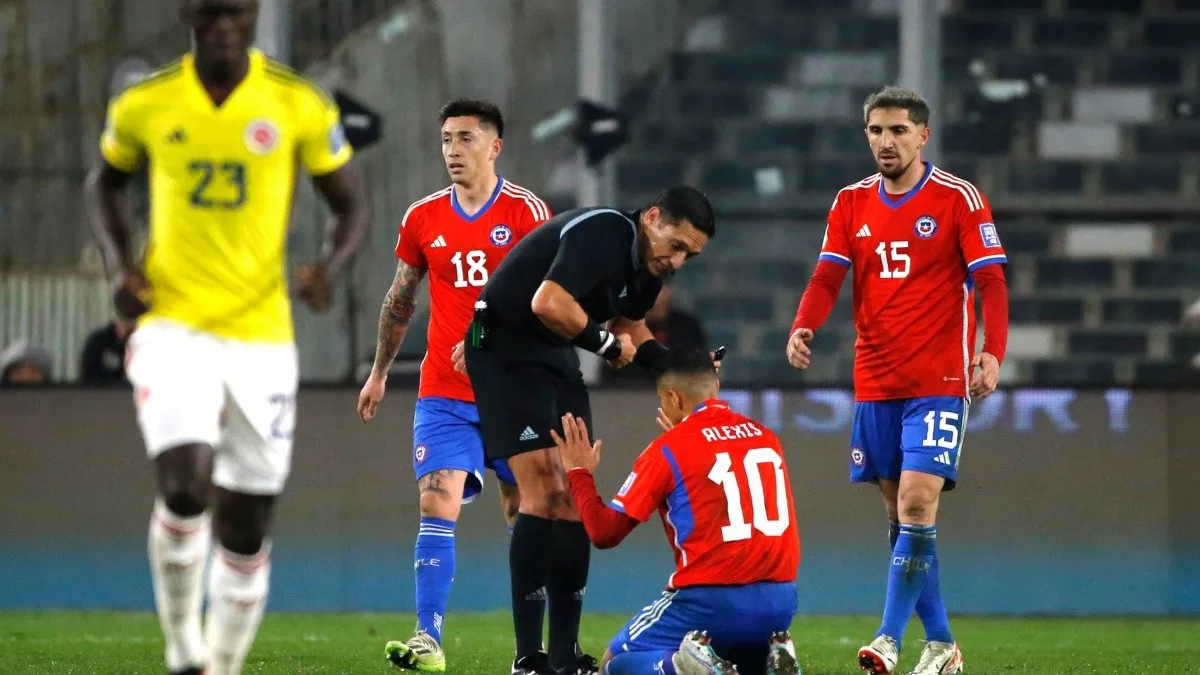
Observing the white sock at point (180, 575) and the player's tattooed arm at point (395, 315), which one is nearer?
the white sock at point (180, 575)

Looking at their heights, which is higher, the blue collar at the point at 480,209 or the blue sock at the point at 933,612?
the blue collar at the point at 480,209

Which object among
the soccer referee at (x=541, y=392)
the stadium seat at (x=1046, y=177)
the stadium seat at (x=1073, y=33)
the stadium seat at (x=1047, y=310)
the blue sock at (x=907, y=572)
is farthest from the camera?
the stadium seat at (x=1073, y=33)

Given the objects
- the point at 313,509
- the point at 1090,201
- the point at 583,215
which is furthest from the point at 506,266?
the point at 1090,201

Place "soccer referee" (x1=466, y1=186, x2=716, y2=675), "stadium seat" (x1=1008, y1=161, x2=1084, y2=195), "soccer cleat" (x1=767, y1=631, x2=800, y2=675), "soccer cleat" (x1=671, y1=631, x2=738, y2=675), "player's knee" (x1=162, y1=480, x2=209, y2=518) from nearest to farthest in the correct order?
"player's knee" (x1=162, y1=480, x2=209, y2=518)
"soccer cleat" (x1=671, y1=631, x2=738, y2=675)
"soccer cleat" (x1=767, y1=631, x2=800, y2=675)
"soccer referee" (x1=466, y1=186, x2=716, y2=675)
"stadium seat" (x1=1008, y1=161, x2=1084, y2=195)

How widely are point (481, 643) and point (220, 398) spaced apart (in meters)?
3.75

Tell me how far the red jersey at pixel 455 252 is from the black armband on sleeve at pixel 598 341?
5.78 ft

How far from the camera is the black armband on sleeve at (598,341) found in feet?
19.4

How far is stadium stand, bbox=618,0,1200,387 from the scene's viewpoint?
40.6ft

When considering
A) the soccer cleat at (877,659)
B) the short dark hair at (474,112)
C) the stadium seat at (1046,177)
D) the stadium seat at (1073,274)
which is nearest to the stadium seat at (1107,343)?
the stadium seat at (1073,274)

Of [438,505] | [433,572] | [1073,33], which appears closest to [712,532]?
[433,572]

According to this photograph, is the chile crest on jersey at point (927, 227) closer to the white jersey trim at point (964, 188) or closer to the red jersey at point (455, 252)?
the white jersey trim at point (964, 188)

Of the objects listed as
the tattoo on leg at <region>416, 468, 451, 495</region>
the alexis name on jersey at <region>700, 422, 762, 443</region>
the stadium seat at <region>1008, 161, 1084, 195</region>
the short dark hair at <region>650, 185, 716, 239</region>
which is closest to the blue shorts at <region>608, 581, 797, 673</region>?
the alexis name on jersey at <region>700, 422, 762, 443</region>

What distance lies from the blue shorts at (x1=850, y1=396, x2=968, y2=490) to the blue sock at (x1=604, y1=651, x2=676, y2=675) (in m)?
1.70

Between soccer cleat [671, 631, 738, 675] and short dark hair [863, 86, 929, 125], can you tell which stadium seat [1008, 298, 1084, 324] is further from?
soccer cleat [671, 631, 738, 675]
